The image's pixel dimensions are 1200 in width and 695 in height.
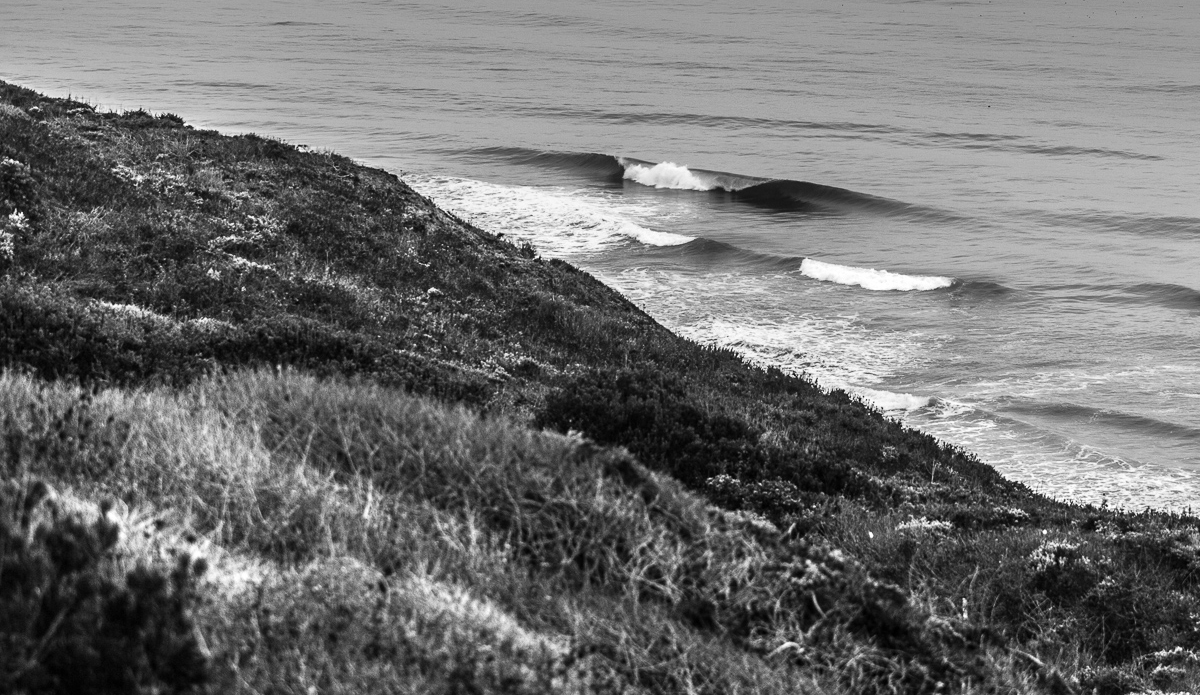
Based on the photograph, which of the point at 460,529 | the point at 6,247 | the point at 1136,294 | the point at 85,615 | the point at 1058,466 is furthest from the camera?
the point at 1136,294

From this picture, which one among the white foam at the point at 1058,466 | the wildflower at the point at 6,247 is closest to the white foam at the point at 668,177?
the white foam at the point at 1058,466

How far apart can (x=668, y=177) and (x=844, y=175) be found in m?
8.21

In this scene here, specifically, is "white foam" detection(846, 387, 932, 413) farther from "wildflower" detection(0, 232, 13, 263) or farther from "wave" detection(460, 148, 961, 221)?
"wave" detection(460, 148, 961, 221)

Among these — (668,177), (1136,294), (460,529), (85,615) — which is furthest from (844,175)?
(85,615)

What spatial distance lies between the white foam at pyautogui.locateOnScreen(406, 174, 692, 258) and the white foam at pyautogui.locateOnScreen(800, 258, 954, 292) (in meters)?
5.13

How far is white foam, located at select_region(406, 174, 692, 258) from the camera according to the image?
34.1m

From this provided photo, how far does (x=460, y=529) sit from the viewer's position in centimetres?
578

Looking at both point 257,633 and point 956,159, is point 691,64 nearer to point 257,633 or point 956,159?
point 956,159

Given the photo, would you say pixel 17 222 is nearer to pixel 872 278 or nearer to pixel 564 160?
pixel 872 278

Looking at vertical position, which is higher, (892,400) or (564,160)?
(564,160)

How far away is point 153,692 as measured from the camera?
157 inches

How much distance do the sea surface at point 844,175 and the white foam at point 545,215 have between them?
194 millimetres

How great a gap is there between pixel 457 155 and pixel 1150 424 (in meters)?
35.3

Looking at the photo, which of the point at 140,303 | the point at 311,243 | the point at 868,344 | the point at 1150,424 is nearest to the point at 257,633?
the point at 140,303
